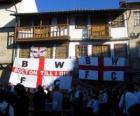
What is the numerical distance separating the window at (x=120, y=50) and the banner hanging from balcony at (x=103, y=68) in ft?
11.6

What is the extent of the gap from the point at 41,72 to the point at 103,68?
13.5ft

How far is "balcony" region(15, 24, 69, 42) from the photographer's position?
3116 centimetres

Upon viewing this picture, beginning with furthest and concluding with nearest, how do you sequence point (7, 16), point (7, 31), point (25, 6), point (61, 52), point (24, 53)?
point (25, 6), point (7, 16), point (7, 31), point (24, 53), point (61, 52)

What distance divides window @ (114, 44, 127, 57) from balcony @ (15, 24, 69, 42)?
12.6 feet

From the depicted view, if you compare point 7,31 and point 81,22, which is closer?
point 81,22

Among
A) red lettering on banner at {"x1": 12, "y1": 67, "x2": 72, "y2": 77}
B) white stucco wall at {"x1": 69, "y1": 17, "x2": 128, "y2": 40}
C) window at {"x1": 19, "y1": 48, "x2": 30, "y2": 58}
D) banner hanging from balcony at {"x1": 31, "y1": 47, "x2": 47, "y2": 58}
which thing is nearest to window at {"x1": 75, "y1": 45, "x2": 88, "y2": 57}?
white stucco wall at {"x1": 69, "y1": 17, "x2": 128, "y2": 40}

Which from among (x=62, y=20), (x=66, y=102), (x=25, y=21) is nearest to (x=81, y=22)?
(x=62, y=20)

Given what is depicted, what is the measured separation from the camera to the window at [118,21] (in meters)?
31.2

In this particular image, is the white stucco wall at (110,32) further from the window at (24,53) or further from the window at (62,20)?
the window at (24,53)

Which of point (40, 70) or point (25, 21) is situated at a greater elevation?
point (25, 21)

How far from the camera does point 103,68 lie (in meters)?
26.7

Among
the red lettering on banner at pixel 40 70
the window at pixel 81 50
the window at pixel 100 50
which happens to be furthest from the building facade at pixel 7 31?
the window at pixel 100 50

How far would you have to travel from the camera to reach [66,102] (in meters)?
16.6

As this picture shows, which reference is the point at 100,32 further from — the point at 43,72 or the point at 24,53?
the point at 43,72
